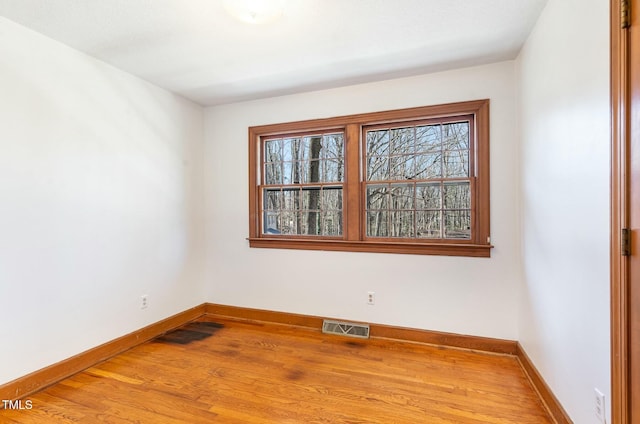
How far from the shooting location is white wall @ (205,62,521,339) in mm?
2600

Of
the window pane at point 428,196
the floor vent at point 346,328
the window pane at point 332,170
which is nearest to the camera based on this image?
the window pane at point 428,196

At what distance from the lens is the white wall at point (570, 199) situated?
1.34 meters

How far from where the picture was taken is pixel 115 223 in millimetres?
2668

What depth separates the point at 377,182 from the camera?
301 centimetres

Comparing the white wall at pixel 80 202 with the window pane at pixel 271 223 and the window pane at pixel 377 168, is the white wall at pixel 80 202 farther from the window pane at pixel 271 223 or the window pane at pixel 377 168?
the window pane at pixel 377 168

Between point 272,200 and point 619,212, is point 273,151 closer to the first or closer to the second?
point 272,200

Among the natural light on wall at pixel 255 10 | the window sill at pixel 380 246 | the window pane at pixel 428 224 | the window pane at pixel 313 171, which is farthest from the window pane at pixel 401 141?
the natural light on wall at pixel 255 10

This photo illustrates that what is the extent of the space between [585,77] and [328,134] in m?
2.16

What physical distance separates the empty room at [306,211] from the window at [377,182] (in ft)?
0.07

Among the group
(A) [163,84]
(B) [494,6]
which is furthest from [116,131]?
(B) [494,6]

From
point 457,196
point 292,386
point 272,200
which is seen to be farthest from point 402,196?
point 292,386

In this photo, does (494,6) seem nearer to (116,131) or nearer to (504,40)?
(504,40)

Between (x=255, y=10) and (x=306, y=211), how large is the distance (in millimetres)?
1990

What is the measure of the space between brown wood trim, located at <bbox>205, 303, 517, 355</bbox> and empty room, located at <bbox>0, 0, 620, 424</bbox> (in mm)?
20
